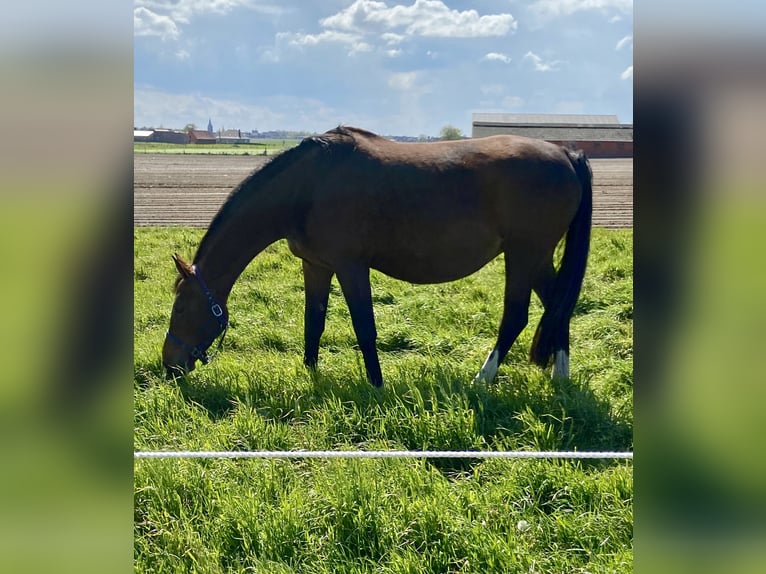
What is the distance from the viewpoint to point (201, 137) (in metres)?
47.1

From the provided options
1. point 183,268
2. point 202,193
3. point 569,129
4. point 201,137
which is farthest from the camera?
point 201,137

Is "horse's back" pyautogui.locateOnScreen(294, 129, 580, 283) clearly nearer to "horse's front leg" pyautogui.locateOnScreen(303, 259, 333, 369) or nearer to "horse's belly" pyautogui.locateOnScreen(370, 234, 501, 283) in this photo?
"horse's belly" pyautogui.locateOnScreen(370, 234, 501, 283)

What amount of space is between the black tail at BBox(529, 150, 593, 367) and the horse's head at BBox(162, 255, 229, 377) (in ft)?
7.58

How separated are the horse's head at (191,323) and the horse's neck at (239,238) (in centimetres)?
9

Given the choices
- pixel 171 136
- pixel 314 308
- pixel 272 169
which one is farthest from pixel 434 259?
pixel 171 136

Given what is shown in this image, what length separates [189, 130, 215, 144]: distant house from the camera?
45.7 metres

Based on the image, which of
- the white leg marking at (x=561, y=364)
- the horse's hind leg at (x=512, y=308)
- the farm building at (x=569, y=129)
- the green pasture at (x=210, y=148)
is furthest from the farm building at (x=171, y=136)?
the white leg marking at (x=561, y=364)

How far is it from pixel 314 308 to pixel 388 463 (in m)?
2.02

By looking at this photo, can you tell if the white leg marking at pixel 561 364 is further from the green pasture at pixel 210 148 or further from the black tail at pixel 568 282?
the green pasture at pixel 210 148

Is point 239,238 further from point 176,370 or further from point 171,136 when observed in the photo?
point 171,136

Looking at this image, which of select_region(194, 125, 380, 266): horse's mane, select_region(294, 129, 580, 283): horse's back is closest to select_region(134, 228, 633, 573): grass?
select_region(294, 129, 580, 283): horse's back
